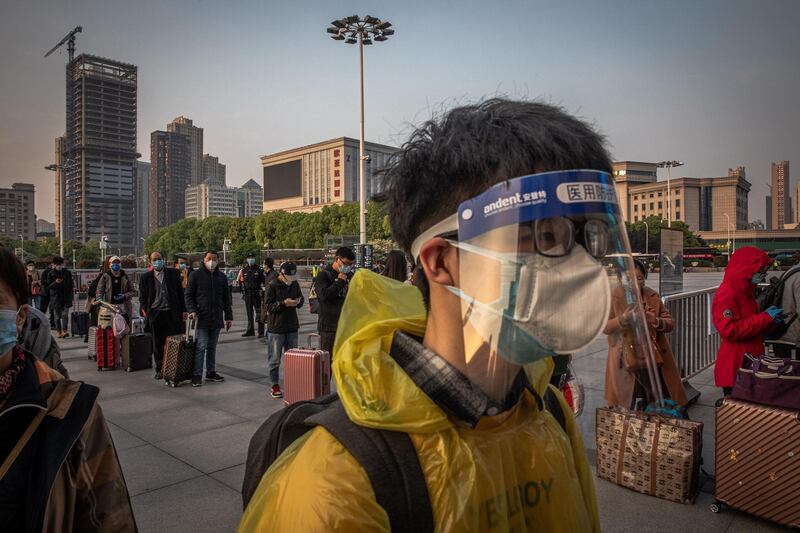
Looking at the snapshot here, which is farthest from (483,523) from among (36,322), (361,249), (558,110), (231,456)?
(361,249)

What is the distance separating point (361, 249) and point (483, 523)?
71.2 feet

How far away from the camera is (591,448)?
189 inches

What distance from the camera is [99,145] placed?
5689 inches

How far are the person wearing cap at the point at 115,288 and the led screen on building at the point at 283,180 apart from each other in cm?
13672

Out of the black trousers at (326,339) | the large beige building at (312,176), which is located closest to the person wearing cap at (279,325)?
the black trousers at (326,339)

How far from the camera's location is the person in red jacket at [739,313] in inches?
193

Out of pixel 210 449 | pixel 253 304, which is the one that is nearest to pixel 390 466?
pixel 210 449

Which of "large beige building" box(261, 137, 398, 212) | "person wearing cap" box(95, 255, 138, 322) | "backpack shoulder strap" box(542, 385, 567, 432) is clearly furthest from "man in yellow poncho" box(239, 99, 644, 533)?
"large beige building" box(261, 137, 398, 212)

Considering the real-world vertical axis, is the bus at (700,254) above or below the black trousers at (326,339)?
above

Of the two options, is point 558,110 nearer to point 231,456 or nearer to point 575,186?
point 575,186

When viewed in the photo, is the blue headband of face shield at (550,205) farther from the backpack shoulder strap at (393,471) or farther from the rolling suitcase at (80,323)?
the rolling suitcase at (80,323)

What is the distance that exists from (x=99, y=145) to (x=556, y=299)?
16752cm

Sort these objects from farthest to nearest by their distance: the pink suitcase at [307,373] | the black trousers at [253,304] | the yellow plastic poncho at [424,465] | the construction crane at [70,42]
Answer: the construction crane at [70,42] → the black trousers at [253,304] → the pink suitcase at [307,373] → the yellow plastic poncho at [424,465]

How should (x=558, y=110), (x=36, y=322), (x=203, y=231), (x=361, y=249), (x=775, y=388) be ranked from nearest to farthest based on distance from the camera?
(x=558, y=110) < (x=36, y=322) < (x=775, y=388) < (x=361, y=249) < (x=203, y=231)
